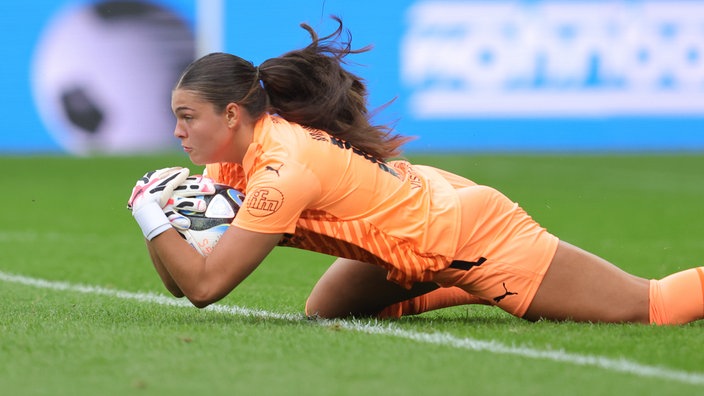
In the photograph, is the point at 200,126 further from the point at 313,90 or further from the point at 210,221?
the point at 313,90

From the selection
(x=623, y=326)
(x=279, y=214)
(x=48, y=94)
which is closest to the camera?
(x=279, y=214)

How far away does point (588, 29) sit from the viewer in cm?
1955

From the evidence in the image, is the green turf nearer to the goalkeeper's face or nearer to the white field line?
the white field line

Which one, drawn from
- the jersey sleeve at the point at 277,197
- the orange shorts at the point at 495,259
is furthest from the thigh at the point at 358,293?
the jersey sleeve at the point at 277,197

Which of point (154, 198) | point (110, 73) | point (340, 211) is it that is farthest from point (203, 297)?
point (110, 73)

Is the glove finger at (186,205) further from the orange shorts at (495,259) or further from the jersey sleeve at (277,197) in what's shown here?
the orange shorts at (495,259)

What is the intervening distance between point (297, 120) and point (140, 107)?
14.3m

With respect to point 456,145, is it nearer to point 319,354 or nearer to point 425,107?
point 425,107

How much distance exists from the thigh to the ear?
1.09 m

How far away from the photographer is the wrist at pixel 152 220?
16.8 feet

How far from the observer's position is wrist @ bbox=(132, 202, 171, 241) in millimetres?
5117

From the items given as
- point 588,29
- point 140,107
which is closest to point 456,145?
point 588,29

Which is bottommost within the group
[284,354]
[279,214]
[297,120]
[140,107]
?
[140,107]

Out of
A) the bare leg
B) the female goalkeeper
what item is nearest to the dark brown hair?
the female goalkeeper
